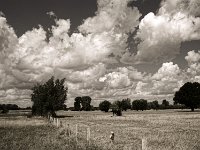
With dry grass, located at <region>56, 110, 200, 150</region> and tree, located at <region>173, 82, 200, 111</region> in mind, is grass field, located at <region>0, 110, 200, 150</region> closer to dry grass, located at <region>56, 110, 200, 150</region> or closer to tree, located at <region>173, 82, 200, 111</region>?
dry grass, located at <region>56, 110, 200, 150</region>

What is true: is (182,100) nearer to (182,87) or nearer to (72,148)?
(182,87)

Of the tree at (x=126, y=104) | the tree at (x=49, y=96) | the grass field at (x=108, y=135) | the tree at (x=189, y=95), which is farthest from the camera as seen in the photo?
the tree at (x=126, y=104)

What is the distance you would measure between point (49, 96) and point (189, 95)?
60.7m

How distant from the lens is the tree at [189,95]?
420 feet

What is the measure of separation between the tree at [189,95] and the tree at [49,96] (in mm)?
53092

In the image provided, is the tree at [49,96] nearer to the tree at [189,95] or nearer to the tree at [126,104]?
the tree at [189,95]

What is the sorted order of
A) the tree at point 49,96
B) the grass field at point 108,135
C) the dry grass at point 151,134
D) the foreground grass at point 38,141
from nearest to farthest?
the foreground grass at point 38,141
the grass field at point 108,135
the dry grass at point 151,134
the tree at point 49,96

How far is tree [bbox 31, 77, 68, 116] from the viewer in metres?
101

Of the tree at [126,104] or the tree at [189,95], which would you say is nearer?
the tree at [189,95]

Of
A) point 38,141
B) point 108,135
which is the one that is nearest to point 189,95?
point 108,135

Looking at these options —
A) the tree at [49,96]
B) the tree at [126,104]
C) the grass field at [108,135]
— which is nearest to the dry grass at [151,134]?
the grass field at [108,135]

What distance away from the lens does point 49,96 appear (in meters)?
101

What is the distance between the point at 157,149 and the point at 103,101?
15223cm

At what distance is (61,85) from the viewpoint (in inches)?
4146
